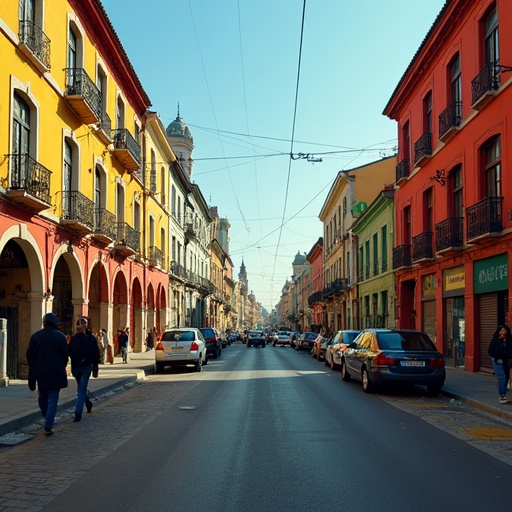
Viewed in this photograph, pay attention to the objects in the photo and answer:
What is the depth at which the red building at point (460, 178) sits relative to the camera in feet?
57.3

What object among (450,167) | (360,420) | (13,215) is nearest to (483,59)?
(450,167)

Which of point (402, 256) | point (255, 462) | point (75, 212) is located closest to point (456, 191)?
point (402, 256)

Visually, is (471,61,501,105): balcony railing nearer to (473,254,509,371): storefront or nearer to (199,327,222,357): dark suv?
(473,254,509,371): storefront

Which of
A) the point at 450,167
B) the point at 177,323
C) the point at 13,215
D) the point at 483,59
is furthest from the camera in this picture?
the point at 177,323

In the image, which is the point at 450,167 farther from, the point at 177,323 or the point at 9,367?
the point at 177,323

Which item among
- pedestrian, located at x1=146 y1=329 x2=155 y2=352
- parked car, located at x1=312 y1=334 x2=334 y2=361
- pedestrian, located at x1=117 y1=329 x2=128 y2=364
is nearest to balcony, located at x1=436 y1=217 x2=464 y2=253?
parked car, located at x1=312 y1=334 x2=334 y2=361

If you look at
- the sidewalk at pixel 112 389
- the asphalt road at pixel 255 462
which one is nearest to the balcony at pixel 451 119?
the sidewalk at pixel 112 389

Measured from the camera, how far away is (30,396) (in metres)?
12.7

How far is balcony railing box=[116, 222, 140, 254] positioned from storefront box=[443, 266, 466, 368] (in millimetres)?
12898

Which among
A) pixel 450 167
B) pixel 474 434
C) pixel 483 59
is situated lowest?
pixel 474 434

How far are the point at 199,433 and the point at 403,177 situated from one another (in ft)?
69.8

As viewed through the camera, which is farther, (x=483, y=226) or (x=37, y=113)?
(x=483, y=226)

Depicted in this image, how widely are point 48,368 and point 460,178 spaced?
1671 centimetres

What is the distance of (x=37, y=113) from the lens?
54.6ft
